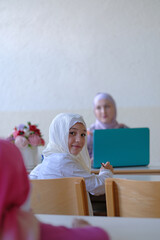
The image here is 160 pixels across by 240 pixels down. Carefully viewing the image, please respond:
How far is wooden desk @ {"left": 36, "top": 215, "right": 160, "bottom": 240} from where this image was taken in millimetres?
807

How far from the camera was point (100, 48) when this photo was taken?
4.80 meters

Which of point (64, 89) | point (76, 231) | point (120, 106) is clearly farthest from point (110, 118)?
point (76, 231)

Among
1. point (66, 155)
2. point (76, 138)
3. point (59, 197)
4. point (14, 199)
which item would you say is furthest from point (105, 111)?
point (14, 199)

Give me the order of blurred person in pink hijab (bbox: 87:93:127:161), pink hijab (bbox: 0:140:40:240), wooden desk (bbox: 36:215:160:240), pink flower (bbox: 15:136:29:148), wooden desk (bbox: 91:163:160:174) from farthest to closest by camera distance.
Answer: blurred person in pink hijab (bbox: 87:93:127:161), pink flower (bbox: 15:136:29:148), wooden desk (bbox: 91:163:160:174), wooden desk (bbox: 36:215:160:240), pink hijab (bbox: 0:140:40:240)

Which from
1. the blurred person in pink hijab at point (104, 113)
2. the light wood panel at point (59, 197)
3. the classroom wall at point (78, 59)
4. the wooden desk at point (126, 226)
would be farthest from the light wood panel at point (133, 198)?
the classroom wall at point (78, 59)

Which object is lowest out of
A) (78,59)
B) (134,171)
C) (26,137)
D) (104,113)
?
(134,171)

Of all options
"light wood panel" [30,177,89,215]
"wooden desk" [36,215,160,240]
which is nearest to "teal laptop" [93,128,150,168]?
"light wood panel" [30,177,89,215]

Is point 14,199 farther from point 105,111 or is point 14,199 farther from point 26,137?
point 105,111

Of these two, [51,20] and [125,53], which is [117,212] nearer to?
[125,53]

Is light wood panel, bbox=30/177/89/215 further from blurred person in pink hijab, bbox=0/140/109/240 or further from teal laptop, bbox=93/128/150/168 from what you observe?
teal laptop, bbox=93/128/150/168

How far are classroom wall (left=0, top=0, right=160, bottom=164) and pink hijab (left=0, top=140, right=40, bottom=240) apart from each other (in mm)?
4192

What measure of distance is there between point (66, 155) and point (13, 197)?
124cm

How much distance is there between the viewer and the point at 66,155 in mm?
1795

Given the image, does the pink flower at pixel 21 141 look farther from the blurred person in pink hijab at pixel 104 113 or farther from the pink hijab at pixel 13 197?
the pink hijab at pixel 13 197
